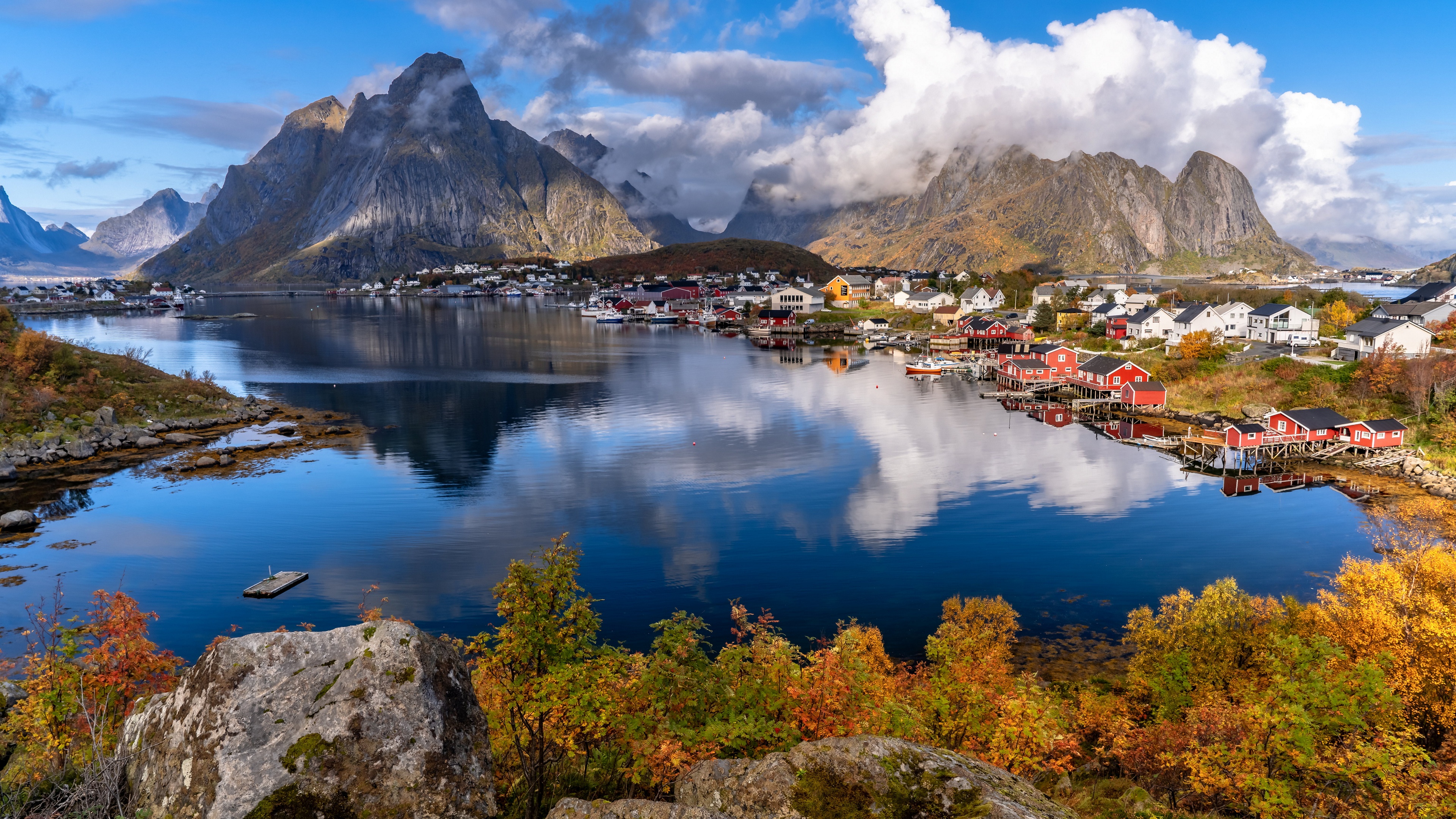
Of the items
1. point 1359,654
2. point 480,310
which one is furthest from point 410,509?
point 480,310

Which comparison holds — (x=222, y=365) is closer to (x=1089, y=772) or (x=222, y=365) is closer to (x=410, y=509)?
(x=410, y=509)

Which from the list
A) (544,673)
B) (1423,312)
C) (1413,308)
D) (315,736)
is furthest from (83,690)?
(1413,308)

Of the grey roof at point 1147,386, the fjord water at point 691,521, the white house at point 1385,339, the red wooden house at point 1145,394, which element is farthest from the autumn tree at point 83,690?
the white house at point 1385,339

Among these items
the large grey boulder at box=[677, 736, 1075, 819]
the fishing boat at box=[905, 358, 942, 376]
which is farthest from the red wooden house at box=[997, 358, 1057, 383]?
the large grey boulder at box=[677, 736, 1075, 819]

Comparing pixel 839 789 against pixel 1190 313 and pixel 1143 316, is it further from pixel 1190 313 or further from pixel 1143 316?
pixel 1143 316

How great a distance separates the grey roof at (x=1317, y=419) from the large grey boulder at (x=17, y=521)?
72.6 meters

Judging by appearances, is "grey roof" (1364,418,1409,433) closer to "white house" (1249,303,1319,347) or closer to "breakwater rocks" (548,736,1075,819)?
"white house" (1249,303,1319,347)

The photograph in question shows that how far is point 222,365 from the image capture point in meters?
84.2

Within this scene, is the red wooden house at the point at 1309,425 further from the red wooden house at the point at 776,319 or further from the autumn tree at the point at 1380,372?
the red wooden house at the point at 776,319

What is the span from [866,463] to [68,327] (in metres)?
149

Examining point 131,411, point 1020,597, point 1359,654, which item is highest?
point 131,411

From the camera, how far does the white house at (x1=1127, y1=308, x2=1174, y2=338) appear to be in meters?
86.7

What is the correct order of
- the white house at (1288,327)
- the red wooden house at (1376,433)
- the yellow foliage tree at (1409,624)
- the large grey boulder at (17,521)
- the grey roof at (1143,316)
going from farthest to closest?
1. the grey roof at (1143,316)
2. the white house at (1288,327)
3. the red wooden house at (1376,433)
4. the large grey boulder at (17,521)
5. the yellow foliage tree at (1409,624)

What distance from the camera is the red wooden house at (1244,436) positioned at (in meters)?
49.9
